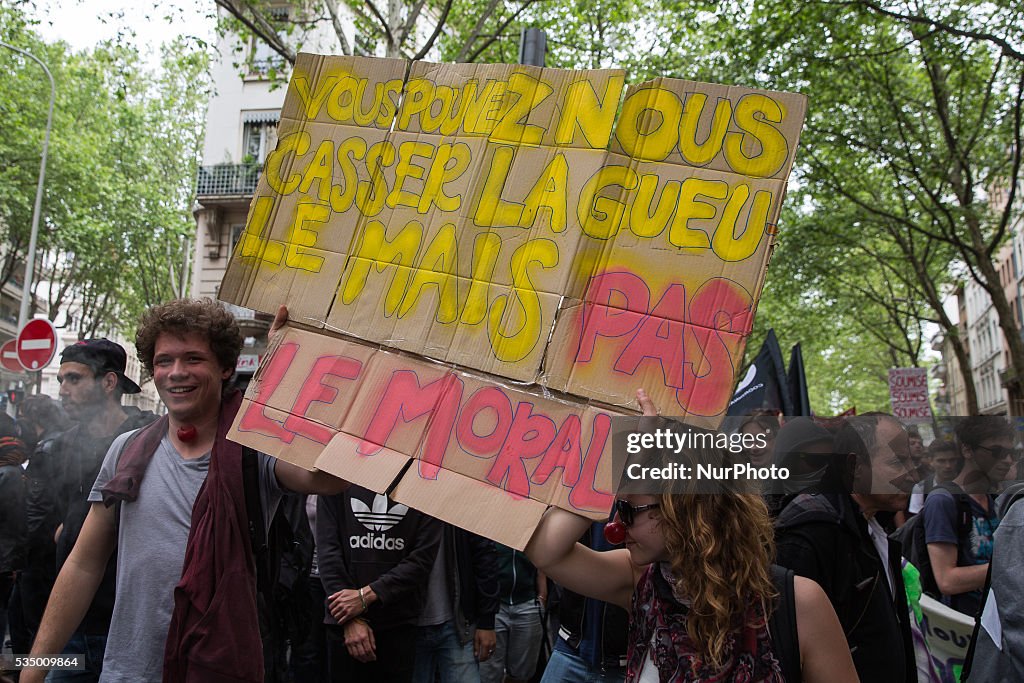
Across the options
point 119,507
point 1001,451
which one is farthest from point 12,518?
point 1001,451

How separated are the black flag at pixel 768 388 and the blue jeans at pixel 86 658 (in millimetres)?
4755

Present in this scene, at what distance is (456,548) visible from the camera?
4.38 m

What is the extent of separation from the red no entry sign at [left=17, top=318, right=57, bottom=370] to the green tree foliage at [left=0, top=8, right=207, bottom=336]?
13.7 m

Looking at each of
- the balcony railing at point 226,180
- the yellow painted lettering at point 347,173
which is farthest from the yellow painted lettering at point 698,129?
the balcony railing at point 226,180

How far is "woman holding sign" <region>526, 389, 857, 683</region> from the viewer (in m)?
2.02

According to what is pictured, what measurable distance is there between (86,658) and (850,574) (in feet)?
9.44

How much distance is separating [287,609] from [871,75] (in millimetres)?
15391

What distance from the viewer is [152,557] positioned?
2.63 meters

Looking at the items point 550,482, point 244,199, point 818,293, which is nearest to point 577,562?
point 550,482

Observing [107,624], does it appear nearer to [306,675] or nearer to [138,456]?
[138,456]

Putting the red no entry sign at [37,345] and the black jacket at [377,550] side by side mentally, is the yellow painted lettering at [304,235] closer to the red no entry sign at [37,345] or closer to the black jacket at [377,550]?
the black jacket at [377,550]

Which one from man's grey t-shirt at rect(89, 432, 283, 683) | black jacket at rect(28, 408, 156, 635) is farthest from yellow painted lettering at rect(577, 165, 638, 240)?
black jacket at rect(28, 408, 156, 635)

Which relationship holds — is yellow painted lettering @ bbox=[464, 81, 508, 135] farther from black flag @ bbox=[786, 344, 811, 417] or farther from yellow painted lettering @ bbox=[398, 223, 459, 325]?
black flag @ bbox=[786, 344, 811, 417]

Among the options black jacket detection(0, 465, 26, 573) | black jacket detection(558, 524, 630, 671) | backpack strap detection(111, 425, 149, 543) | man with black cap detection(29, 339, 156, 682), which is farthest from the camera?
black jacket detection(0, 465, 26, 573)
